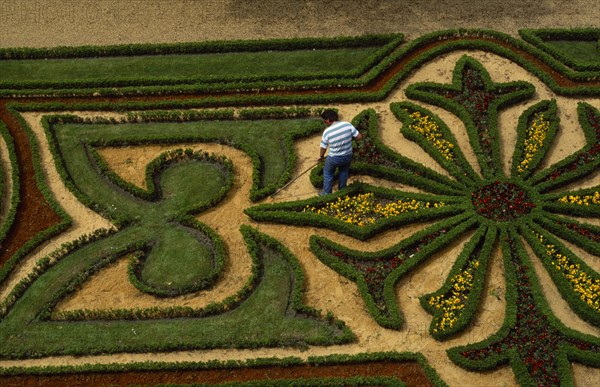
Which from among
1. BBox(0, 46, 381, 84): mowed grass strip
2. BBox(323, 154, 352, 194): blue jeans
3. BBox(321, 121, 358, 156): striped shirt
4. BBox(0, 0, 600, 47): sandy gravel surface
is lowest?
BBox(323, 154, 352, 194): blue jeans

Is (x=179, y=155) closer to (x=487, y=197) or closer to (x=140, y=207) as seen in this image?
(x=140, y=207)

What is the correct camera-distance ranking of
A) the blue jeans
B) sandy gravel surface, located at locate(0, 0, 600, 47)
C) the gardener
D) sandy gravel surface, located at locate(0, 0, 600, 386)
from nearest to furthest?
sandy gravel surface, located at locate(0, 0, 600, 386) → the gardener → the blue jeans → sandy gravel surface, located at locate(0, 0, 600, 47)

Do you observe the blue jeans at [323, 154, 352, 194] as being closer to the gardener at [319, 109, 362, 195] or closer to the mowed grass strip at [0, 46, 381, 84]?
the gardener at [319, 109, 362, 195]

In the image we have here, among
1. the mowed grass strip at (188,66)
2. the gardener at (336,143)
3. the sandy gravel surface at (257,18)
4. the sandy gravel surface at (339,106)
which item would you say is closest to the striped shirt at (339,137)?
the gardener at (336,143)

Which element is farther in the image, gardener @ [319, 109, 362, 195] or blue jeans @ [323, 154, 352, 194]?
blue jeans @ [323, 154, 352, 194]

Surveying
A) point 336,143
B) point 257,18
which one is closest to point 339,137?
point 336,143

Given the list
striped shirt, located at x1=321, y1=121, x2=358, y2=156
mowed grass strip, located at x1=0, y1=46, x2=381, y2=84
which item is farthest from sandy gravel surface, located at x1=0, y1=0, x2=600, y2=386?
striped shirt, located at x1=321, y1=121, x2=358, y2=156

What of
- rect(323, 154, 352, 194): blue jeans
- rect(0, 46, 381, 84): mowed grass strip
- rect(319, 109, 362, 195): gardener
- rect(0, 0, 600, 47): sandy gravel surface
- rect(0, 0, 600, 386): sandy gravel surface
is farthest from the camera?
rect(0, 0, 600, 47): sandy gravel surface

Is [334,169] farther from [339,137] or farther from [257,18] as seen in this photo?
[257,18]
